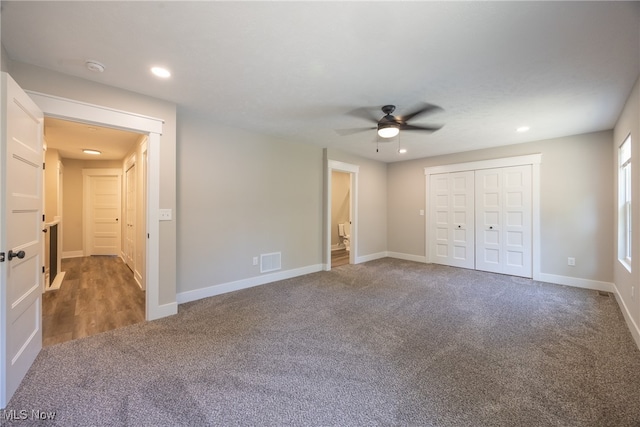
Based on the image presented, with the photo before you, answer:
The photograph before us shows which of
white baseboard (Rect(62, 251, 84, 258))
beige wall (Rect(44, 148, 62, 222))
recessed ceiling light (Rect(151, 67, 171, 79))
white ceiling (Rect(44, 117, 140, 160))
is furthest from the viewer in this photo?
white baseboard (Rect(62, 251, 84, 258))

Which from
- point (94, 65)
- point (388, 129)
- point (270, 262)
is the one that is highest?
point (94, 65)

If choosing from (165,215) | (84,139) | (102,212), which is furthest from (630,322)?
(102,212)

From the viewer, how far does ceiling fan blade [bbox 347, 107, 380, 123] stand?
3310 millimetres

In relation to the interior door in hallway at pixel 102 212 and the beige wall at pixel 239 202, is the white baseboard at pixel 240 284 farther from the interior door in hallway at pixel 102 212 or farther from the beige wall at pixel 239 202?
the interior door in hallway at pixel 102 212

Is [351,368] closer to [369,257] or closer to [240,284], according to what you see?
[240,284]

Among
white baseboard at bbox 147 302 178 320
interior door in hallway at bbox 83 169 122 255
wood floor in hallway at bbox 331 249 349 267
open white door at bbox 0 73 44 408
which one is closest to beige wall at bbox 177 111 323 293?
white baseboard at bbox 147 302 178 320

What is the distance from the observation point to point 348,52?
6.97ft

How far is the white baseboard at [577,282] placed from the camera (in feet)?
13.5

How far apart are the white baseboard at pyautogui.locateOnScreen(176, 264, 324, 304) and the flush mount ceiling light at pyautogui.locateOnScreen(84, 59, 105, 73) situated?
2.59 m

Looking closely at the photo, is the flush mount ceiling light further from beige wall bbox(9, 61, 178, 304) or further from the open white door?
the open white door

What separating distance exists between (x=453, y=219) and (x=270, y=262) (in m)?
4.01

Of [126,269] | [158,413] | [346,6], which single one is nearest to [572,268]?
[346,6]

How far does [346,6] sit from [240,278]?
144 inches

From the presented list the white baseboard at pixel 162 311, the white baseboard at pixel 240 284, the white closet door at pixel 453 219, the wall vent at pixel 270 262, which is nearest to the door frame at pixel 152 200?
the white baseboard at pixel 162 311
